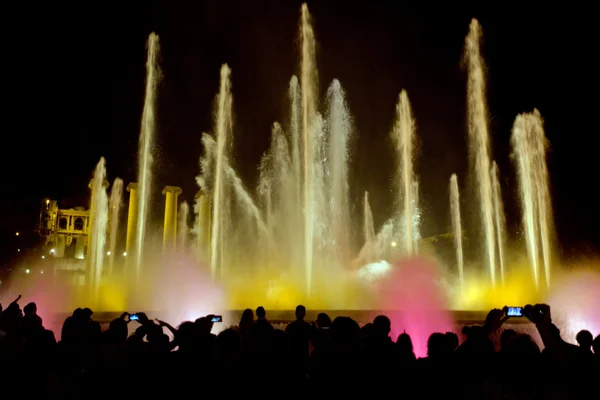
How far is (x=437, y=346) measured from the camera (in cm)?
430

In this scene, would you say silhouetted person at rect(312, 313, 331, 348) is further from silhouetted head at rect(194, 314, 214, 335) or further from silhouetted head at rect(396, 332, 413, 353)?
silhouetted head at rect(194, 314, 214, 335)

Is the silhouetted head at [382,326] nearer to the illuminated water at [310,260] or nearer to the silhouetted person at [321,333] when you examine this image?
the silhouetted person at [321,333]

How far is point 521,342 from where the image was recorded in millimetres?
3697

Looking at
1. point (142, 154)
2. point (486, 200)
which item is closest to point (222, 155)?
point (142, 154)

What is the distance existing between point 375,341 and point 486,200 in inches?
958

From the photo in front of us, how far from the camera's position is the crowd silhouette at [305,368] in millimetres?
3721

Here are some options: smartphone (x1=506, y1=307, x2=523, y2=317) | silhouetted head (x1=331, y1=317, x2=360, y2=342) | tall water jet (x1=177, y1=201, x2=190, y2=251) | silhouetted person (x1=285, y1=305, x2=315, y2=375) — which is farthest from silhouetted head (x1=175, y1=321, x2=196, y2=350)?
tall water jet (x1=177, y1=201, x2=190, y2=251)

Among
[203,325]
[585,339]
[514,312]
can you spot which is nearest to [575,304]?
[514,312]

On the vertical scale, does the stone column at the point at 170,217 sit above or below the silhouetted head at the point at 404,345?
above

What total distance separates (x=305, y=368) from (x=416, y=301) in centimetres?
1608

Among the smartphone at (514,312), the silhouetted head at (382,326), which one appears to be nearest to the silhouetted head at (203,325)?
the silhouetted head at (382,326)

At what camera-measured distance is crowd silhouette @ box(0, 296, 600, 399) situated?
3.72 meters

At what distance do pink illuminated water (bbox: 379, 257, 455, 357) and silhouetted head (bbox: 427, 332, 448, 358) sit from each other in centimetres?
774

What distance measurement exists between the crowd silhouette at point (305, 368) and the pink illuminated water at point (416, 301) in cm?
780
